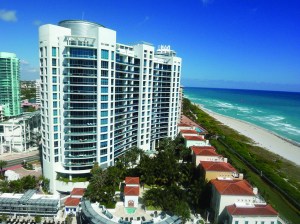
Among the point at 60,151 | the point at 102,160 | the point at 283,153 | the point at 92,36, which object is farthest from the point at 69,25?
the point at 283,153

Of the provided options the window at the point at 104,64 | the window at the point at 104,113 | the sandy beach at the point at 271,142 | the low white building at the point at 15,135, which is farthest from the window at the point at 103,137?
the sandy beach at the point at 271,142

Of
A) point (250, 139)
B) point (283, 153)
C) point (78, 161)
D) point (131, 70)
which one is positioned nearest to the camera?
point (78, 161)

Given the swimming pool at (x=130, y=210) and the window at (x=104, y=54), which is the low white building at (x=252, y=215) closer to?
the swimming pool at (x=130, y=210)

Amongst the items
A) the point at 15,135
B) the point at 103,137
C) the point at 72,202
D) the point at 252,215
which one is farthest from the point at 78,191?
the point at 15,135

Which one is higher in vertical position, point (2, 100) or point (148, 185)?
point (2, 100)

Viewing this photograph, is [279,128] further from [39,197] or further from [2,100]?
[2,100]

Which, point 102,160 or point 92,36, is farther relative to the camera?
point 102,160

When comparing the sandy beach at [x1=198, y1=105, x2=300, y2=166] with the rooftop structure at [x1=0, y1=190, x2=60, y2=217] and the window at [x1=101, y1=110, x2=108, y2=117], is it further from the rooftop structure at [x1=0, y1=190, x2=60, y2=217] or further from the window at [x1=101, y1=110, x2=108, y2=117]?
the rooftop structure at [x1=0, y1=190, x2=60, y2=217]

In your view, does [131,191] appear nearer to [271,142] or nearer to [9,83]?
[9,83]
